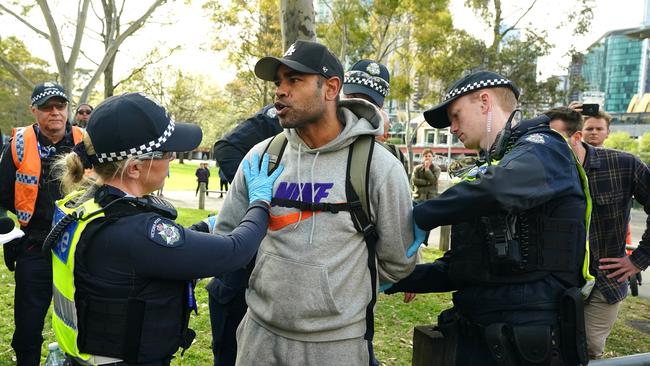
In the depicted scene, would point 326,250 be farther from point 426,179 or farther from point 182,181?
point 182,181

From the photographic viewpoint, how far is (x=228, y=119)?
57.2 metres

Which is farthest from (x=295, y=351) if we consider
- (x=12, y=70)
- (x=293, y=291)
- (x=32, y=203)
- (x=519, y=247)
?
(x=12, y=70)

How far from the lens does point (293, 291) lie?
7.07ft

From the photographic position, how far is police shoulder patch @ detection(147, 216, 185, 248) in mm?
1826

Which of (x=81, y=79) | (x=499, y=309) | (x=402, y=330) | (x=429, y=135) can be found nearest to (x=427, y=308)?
(x=402, y=330)

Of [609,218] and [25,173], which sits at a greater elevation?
[25,173]

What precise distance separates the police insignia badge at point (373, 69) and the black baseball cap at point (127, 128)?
2.00 metres

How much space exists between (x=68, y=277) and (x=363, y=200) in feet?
4.08

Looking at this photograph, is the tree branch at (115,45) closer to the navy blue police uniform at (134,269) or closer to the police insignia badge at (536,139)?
the navy blue police uniform at (134,269)

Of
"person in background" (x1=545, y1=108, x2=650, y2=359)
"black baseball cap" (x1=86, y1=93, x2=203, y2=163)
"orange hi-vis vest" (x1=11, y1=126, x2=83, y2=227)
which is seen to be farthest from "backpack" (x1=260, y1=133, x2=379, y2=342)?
"orange hi-vis vest" (x1=11, y1=126, x2=83, y2=227)

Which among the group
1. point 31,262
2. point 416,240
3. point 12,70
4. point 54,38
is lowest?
point 31,262

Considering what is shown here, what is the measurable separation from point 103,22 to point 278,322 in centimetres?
1219

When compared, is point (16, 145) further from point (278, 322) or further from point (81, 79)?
point (81, 79)

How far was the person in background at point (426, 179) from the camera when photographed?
1334 cm
